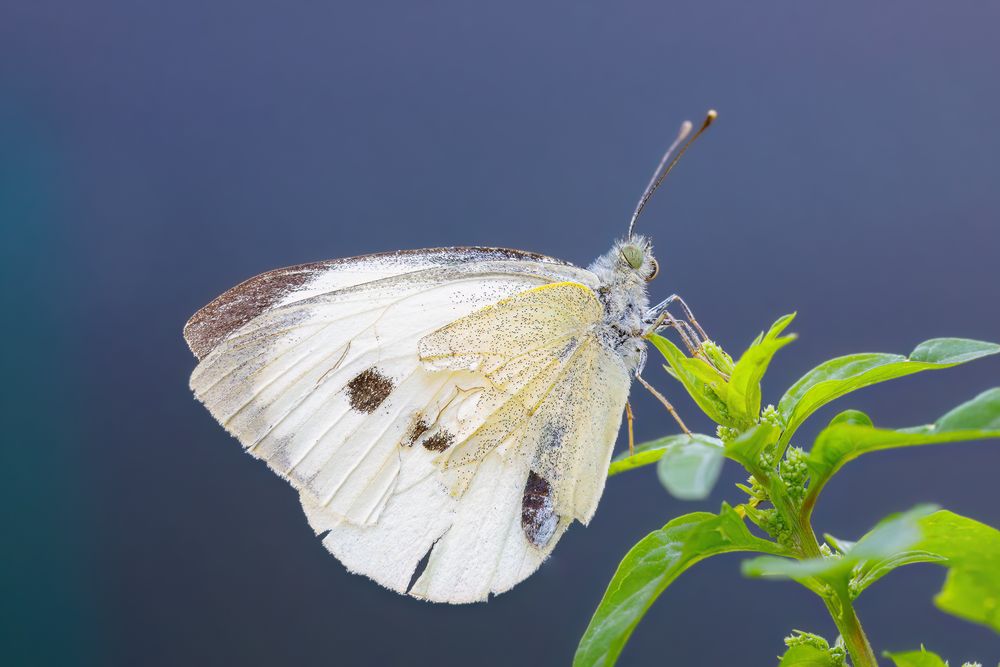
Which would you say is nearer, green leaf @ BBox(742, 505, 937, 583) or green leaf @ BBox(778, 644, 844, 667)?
green leaf @ BBox(742, 505, 937, 583)

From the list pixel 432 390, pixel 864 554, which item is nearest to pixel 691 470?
pixel 864 554

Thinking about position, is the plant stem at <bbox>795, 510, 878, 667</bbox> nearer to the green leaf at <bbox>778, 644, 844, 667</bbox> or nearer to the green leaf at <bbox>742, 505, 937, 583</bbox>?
the green leaf at <bbox>778, 644, 844, 667</bbox>

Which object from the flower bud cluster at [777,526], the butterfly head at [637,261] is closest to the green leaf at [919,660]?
the flower bud cluster at [777,526]

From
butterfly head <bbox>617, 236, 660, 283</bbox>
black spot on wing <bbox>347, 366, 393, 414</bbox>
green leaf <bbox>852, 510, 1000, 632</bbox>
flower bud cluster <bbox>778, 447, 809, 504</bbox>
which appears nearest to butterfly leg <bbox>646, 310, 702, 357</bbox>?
butterfly head <bbox>617, 236, 660, 283</bbox>

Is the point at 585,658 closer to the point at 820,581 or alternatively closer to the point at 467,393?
the point at 820,581

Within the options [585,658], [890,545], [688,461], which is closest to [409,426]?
[585,658]

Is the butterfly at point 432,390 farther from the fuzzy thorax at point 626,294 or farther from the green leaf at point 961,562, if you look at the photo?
the green leaf at point 961,562

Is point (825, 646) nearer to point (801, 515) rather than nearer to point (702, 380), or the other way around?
point (801, 515)
